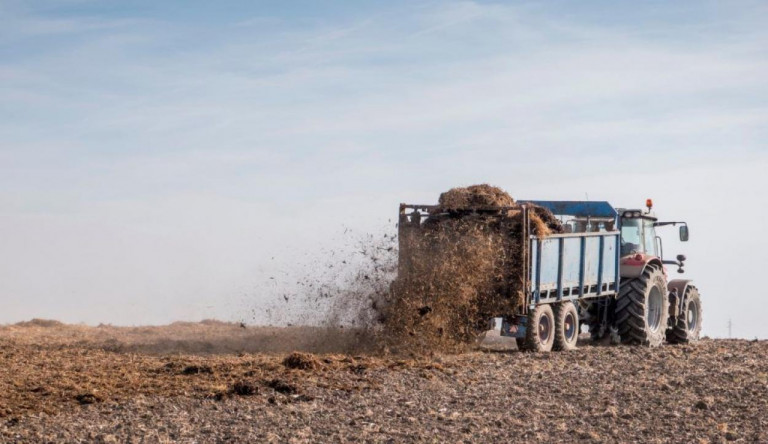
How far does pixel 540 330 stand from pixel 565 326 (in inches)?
40.3

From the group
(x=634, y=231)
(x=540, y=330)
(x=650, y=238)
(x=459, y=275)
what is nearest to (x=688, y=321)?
(x=650, y=238)

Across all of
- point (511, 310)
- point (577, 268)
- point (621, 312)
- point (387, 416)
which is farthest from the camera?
point (621, 312)

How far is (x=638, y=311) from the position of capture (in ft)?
62.3

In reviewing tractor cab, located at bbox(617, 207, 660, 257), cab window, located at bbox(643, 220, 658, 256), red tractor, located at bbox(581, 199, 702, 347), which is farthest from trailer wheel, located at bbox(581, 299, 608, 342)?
cab window, located at bbox(643, 220, 658, 256)

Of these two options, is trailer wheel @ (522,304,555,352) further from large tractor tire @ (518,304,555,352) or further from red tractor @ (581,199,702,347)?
red tractor @ (581,199,702,347)

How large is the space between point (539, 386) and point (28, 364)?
758 cm

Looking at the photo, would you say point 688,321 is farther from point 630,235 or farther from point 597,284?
point 597,284

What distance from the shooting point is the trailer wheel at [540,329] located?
1633cm

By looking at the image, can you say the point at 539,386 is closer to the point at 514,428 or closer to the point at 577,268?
the point at 514,428

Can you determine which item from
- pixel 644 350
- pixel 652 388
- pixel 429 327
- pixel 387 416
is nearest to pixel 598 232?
pixel 644 350

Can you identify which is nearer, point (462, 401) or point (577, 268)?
point (462, 401)

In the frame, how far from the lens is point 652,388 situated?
12750 mm

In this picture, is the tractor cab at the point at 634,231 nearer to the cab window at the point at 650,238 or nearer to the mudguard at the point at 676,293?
the cab window at the point at 650,238

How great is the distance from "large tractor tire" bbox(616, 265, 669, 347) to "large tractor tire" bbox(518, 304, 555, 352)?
2.56 meters
